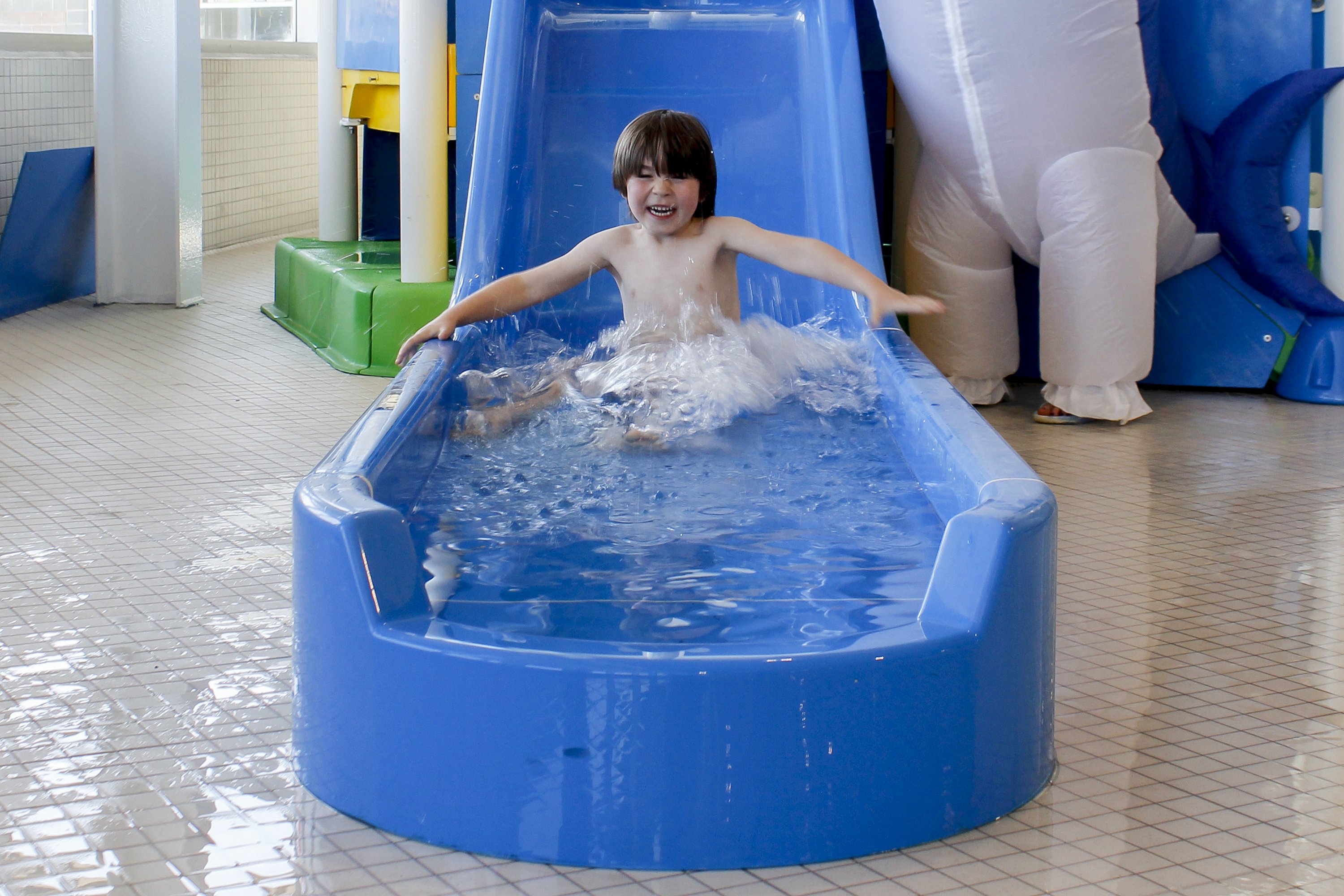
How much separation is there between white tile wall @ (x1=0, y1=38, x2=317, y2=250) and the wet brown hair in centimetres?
293

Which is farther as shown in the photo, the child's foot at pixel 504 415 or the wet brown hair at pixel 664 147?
the wet brown hair at pixel 664 147

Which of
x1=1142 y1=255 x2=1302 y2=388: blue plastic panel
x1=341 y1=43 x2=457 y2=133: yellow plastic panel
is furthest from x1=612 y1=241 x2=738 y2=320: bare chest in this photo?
x1=341 y1=43 x2=457 y2=133: yellow plastic panel

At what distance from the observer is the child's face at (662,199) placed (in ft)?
7.95

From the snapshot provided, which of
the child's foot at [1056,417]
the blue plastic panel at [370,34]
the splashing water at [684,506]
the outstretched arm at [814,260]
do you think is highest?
the blue plastic panel at [370,34]

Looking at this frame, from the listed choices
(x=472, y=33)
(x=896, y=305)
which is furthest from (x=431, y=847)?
(x=472, y=33)

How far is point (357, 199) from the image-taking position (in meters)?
4.86

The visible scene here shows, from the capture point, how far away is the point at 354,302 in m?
3.68

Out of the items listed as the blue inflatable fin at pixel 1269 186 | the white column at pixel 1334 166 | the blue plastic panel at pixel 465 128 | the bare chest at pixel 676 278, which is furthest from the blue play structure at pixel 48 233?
the white column at pixel 1334 166

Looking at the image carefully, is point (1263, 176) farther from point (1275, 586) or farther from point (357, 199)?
point (357, 199)

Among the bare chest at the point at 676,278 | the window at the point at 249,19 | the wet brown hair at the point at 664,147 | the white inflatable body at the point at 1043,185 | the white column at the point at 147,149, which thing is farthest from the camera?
the window at the point at 249,19

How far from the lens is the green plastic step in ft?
11.8

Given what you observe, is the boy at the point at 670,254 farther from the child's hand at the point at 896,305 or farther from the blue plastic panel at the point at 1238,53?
the blue plastic panel at the point at 1238,53

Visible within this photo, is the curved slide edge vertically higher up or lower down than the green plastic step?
lower down

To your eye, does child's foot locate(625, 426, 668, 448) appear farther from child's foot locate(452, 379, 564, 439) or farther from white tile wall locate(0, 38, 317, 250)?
white tile wall locate(0, 38, 317, 250)
